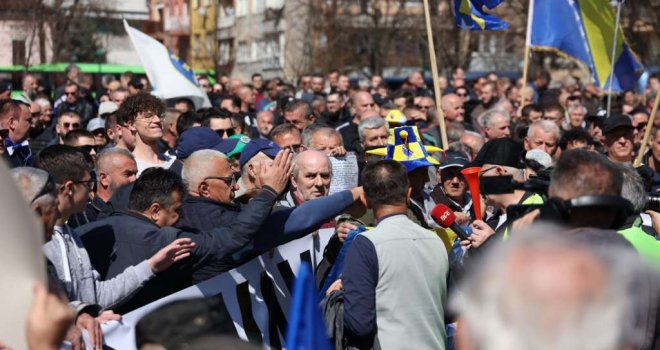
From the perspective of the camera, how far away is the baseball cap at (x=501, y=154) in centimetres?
714

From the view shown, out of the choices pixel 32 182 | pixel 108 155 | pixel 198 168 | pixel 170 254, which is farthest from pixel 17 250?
pixel 108 155

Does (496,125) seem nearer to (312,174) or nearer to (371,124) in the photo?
(371,124)

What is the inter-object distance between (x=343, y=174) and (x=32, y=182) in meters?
3.48

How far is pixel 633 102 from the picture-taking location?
20531mm

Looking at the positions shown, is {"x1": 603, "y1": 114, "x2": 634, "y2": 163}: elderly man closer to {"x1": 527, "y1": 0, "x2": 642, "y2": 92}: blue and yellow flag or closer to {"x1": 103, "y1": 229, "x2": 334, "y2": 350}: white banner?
{"x1": 527, "y1": 0, "x2": 642, "y2": 92}: blue and yellow flag

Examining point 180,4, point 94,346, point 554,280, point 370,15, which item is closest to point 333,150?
point 94,346

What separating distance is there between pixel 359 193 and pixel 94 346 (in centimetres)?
163

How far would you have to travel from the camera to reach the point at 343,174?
761 cm

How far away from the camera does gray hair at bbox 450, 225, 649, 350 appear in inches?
90.4

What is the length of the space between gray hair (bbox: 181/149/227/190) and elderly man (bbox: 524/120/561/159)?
14.3 feet

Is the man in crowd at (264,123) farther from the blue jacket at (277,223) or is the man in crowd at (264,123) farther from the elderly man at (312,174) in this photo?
the blue jacket at (277,223)

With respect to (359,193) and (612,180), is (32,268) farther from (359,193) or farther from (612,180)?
(359,193)

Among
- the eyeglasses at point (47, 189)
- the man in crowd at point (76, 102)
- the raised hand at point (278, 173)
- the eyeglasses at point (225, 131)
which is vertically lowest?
the man in crowd at point (76, 102)

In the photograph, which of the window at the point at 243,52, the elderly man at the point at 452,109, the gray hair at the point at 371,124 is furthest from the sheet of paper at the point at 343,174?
the window at the point at 243,52
